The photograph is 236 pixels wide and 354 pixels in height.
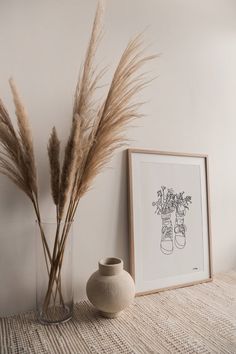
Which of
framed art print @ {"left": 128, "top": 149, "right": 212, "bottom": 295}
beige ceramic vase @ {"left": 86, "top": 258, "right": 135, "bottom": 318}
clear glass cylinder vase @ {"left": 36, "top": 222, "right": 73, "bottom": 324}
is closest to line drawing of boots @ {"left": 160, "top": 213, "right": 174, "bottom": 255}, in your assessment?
framed art print @ {"left": 128, "top": 149, "right": 212, "bottom": 295}

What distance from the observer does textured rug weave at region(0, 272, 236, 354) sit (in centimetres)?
85

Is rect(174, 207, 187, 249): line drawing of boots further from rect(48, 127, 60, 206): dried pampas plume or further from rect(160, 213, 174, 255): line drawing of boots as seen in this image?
rect(48, 127, 60, 206): dried pampas plume

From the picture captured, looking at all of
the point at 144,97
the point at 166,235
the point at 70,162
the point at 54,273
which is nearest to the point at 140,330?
the point at 54,273

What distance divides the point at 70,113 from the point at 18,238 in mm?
504

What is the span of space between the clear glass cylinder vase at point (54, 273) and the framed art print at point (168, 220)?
11.1 inches

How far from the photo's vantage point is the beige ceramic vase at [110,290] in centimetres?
98

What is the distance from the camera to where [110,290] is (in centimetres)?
98

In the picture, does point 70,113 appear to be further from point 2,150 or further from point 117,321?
point 117,321

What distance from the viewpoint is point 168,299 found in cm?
118

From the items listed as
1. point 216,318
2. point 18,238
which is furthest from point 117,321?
point 18,238

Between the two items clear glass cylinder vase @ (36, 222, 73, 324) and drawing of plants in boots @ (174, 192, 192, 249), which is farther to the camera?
drawing of plants in boots @ (174, 192, 192, 249)

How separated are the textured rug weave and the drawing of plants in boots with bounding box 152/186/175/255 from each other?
21 centimetres

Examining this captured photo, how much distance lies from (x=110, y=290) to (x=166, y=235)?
16.1 inches

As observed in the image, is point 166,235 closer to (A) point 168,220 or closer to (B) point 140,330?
(A) point 168,220
